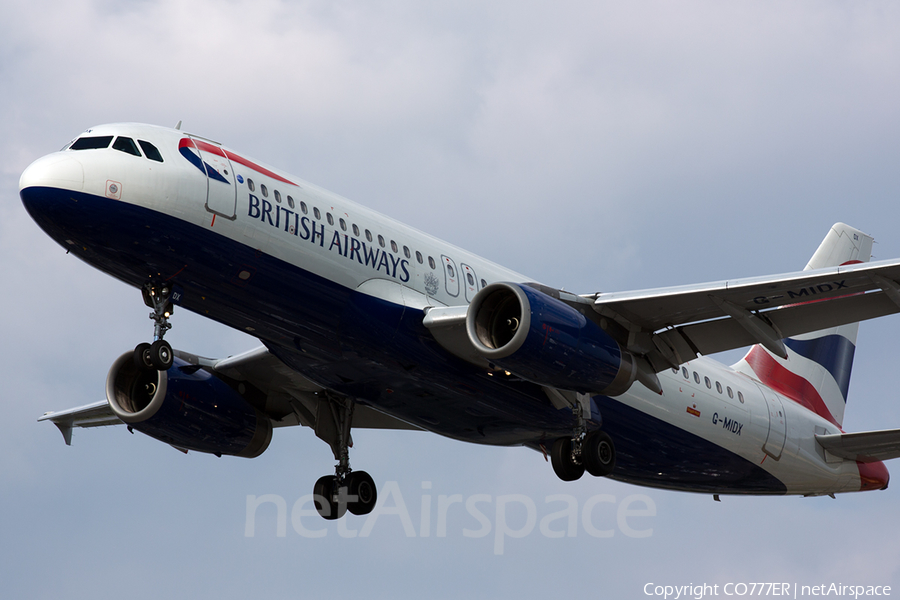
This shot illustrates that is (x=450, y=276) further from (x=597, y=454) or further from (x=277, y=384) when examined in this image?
(x=277, y=384)

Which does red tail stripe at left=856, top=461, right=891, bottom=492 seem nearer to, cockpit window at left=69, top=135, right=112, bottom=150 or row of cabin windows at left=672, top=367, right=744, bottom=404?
row of cabin windows at left=672, top=367, right=744, bottom=404

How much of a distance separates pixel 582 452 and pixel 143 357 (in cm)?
954

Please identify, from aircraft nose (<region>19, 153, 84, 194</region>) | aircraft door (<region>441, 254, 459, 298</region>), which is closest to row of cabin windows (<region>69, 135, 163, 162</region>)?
aircraft nose (<region>19, 153, 84, 194</region>)

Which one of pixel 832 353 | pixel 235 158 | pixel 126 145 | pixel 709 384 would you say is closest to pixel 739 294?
pixel 709 384

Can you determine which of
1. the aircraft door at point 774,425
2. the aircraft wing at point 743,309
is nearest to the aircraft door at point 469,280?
the aircraft wing at point 743,309

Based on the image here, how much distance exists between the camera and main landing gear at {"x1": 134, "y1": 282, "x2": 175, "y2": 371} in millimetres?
20719

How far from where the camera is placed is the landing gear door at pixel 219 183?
66.3 ft

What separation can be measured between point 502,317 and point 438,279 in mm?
1908

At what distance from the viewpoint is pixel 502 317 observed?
22281 millimetres

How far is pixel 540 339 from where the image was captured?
21531 mm

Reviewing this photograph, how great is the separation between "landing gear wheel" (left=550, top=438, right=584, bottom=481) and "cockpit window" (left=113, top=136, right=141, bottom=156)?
11073mm

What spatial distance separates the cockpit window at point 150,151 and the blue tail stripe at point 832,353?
69.3 feet

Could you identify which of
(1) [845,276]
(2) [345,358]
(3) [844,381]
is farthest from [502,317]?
(3) [844,381]

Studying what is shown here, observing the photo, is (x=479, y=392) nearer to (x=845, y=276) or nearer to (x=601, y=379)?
(x=601, y=379)
